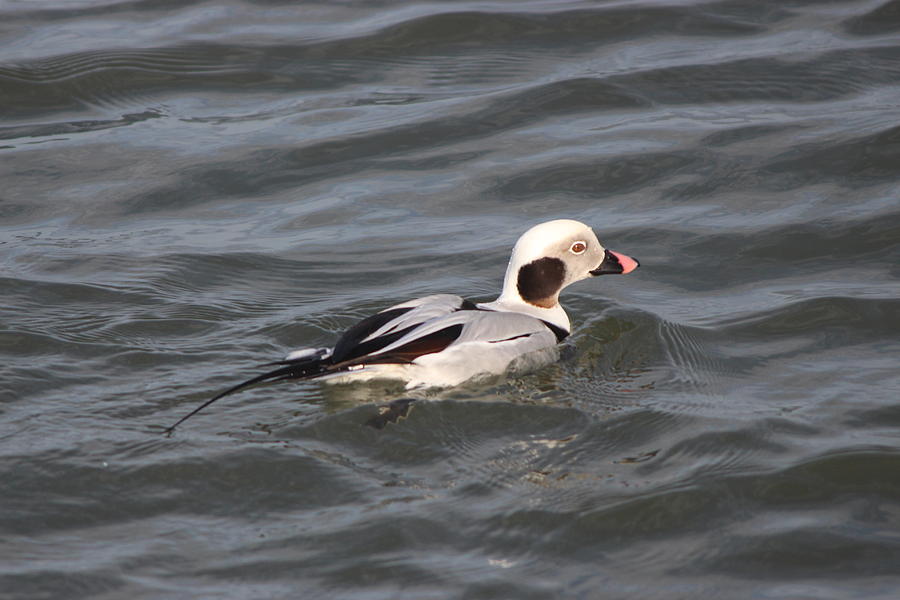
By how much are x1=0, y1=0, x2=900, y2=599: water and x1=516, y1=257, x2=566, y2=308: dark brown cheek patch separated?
1.27ft

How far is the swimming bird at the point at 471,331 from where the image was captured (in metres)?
5.68

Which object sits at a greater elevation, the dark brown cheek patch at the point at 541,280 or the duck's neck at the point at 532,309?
the dark brown cheek patch at the point at 541,280

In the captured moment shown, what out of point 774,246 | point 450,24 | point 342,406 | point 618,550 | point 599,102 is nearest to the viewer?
point 618,550

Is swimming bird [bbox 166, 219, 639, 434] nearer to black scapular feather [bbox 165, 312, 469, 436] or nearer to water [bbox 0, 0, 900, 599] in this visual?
black scapular feather [bbox 165, 312, 469, 436]

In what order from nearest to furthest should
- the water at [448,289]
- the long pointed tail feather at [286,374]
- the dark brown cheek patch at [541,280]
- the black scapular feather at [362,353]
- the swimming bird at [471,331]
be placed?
the water at [448,289], the long pointed tail feather at [286,374], the black scapular feather at [362,353], the swimming bird at [471,331], the dark brown cheek patch at [541,280]

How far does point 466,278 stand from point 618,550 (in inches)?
126

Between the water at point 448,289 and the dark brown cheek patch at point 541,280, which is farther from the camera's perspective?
the dark brown cheek patch at point 541,280

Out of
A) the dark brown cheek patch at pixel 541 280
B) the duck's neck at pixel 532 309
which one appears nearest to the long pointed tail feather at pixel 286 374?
the duck's neck at pixel 532 309

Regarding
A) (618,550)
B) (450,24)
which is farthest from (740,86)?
(618,550)

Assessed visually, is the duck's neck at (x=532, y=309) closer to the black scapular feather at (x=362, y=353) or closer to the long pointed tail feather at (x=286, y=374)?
the black scapular feather at (x=362, y=353)

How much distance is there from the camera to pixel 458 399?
5.77 m

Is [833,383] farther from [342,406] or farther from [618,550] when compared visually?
[342,406]

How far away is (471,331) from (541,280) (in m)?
0.80

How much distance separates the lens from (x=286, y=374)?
18.4 feet
